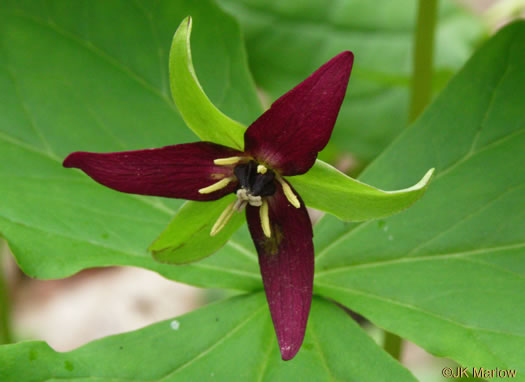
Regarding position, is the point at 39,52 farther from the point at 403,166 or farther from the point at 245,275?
the point at 403,166

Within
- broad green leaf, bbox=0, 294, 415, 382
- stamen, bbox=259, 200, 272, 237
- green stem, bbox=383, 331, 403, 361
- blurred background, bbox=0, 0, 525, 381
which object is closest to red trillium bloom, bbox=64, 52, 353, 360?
stamen, bbox=259, 200, 272, 237

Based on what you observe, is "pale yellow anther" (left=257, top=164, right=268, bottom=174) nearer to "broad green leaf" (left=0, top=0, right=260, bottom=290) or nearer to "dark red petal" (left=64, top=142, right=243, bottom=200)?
"dark red petal" (left=64, top=142, right=243, bottom=200)

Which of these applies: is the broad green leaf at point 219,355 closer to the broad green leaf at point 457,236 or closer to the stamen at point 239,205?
the broad green leaf at point 457,236

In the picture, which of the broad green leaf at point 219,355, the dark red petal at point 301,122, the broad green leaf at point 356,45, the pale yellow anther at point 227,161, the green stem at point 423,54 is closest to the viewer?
the dark red petal at point 301,122

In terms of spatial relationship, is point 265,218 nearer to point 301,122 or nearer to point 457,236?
point 301,122

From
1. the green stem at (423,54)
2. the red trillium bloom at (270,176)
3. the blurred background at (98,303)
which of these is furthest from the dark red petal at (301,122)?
the blurred background at (98,303)

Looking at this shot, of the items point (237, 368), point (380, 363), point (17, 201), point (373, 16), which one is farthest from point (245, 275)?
point (373, 16)
